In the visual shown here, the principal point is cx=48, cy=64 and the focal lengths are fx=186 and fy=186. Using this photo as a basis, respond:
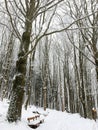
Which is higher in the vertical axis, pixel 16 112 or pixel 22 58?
pixel 22 58

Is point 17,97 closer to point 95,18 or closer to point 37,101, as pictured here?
point 95,18

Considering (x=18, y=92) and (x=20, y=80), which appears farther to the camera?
(x=20, y=80)

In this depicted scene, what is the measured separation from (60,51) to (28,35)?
22.1m

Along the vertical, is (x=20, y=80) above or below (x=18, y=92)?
above

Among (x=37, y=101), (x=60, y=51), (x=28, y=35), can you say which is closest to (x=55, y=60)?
(x=60, y=51)

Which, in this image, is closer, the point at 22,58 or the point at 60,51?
the point at 22,58

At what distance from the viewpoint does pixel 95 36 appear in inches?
417

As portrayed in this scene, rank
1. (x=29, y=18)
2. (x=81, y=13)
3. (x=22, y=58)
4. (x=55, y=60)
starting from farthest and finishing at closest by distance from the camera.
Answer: (x=55, y=60) → (x=81, y=13) → (x=29, y=18) → (x=22, y=58)

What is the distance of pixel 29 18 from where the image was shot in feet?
23.0

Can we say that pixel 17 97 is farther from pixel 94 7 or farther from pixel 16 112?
pixel 94 7

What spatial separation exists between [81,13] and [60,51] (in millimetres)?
16946

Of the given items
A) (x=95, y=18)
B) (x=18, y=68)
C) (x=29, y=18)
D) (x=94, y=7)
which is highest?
(x=94, y=7)

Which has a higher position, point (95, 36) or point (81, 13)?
point (81, 13)

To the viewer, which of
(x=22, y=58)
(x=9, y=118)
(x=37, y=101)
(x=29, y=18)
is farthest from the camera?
(x=37, y=101)
